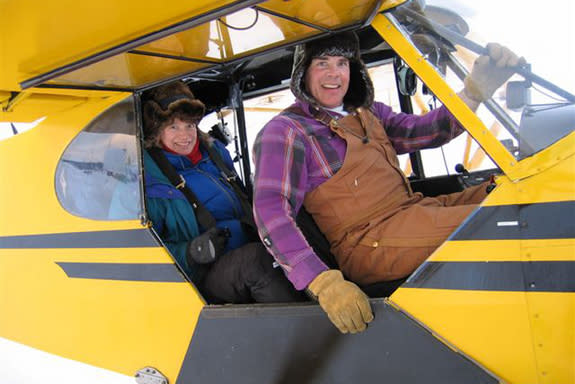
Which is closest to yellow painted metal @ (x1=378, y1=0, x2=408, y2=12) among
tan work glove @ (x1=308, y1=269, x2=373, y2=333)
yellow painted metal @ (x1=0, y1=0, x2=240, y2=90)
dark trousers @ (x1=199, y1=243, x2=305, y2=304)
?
yellow painted metal @ (x1=0, y1=0, x2=240, y2=90)

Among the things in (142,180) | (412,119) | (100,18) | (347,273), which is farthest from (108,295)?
(412,119)

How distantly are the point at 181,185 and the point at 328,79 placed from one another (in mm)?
931

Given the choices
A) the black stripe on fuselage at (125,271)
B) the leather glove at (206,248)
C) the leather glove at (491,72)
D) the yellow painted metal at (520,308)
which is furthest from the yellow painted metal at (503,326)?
the black stripe on fuselage at (125,271)

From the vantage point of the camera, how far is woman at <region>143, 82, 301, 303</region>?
214 centimetres

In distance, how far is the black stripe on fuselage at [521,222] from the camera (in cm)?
142

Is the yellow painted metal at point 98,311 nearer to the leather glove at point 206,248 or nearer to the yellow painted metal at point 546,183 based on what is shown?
the leather glove at point 206,248

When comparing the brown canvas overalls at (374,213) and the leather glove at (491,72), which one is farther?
the brown canvas overalls at (374,213)

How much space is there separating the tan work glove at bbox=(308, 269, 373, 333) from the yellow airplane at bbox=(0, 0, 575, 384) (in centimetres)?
7

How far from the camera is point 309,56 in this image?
2.22 metres

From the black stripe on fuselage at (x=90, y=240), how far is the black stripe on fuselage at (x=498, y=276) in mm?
1172

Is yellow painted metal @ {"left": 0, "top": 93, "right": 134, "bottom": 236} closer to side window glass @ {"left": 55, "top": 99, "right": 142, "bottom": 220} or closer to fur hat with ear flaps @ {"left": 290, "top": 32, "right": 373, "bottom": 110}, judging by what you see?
side window glass @ {"left": 55, "top": 99, "right": 142, "bottom": 220}

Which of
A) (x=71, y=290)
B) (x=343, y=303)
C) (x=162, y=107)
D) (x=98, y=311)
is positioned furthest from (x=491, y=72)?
(x=71, y=290)

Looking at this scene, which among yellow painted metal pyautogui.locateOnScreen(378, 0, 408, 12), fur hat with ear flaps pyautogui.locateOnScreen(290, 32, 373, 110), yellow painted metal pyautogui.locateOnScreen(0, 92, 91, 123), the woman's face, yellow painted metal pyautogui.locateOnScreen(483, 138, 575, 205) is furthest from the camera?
the woman's face

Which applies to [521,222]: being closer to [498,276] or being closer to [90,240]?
[498,276]
